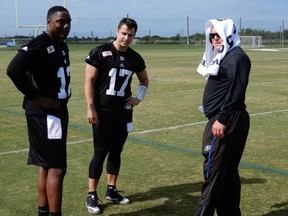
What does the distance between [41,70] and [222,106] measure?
5.14 feet

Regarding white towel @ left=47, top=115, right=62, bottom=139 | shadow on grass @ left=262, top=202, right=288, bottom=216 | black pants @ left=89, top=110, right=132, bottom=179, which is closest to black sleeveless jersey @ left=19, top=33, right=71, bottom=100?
white towel @ left=47, top=115, right=62, bottom=139

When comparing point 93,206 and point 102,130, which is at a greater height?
point 102,130

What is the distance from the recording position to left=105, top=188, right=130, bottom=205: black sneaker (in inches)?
211

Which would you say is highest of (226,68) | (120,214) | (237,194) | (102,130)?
(226,68)

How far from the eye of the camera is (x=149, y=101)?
503 inches

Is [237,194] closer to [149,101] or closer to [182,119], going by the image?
[182,119]

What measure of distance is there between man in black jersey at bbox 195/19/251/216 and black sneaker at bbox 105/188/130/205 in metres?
1.23

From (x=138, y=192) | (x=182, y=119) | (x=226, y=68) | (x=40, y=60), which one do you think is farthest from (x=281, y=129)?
(x=40, y=60)

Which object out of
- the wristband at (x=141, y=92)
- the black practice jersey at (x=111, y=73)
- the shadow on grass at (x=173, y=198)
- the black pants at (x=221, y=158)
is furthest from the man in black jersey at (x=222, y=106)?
the wristband at (x=141, y=92)

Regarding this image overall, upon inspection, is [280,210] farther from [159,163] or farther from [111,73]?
[111,73]

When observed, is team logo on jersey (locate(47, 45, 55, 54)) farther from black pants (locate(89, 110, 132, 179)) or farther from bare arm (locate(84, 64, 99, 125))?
black pants (locate(89, 110, 132, 179))

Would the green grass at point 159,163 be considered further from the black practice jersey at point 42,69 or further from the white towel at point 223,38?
the white towel at point 223,38

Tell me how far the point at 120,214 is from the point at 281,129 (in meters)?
4.93

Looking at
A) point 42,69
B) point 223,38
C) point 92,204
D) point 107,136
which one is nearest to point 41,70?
point 42,69
